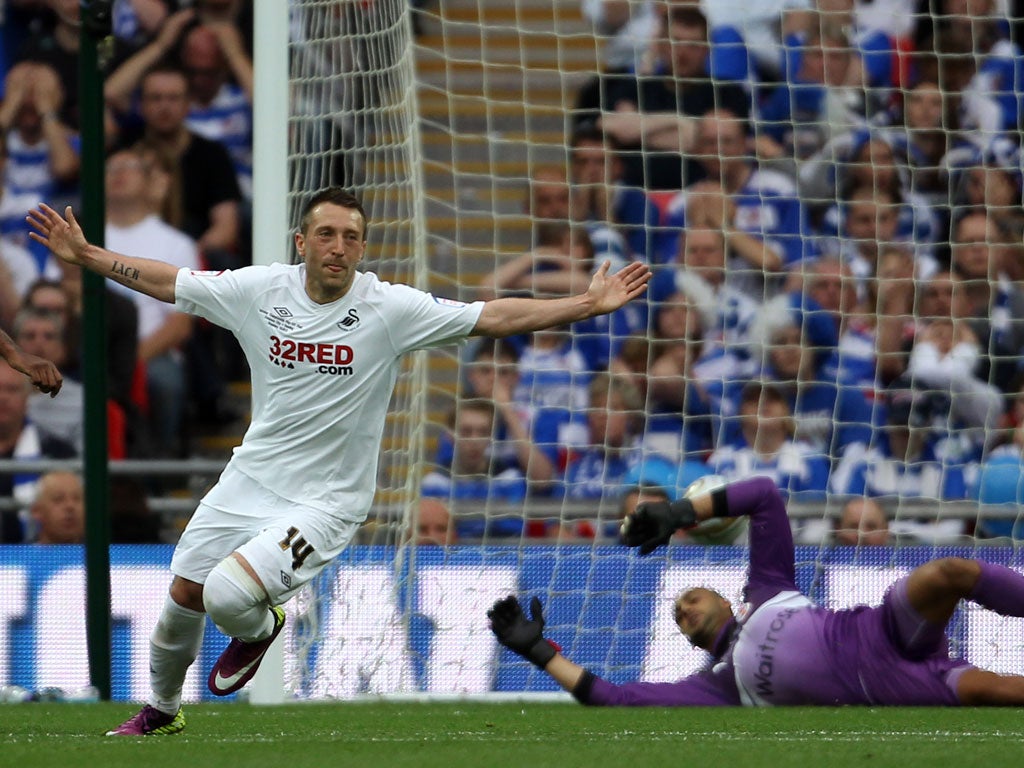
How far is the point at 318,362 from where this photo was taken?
6.21 metres

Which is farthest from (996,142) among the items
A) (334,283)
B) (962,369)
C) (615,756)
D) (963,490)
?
(615,756)

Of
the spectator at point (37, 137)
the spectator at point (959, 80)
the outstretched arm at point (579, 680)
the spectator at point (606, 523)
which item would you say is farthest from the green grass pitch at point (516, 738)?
the spectator at point (37, 137)

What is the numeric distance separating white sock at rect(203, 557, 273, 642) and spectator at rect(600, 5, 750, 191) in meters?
4.60

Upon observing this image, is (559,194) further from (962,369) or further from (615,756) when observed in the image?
(615,756)

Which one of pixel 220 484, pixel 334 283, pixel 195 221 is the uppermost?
pixel 195 221

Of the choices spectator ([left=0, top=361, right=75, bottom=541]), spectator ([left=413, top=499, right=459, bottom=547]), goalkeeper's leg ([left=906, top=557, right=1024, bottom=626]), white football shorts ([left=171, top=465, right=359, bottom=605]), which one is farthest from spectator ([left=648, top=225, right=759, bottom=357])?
white football shorts ([left=171, top=465, right=359, bottom=605])

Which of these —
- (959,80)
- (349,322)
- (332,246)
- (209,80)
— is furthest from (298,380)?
(209,80)

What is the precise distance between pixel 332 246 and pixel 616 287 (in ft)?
3.36

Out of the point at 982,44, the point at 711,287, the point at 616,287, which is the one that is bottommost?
the point at 616,287

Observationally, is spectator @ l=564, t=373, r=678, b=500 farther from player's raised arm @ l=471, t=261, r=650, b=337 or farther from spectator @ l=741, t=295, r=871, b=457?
player's raised arm @ l=471, t=261, r=650, b=337

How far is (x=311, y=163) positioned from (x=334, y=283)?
3.04m

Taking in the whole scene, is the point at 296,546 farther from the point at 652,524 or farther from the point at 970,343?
the point at 970,343

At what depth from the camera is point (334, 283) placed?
6.22 metres

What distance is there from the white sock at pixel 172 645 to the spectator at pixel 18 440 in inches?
189
